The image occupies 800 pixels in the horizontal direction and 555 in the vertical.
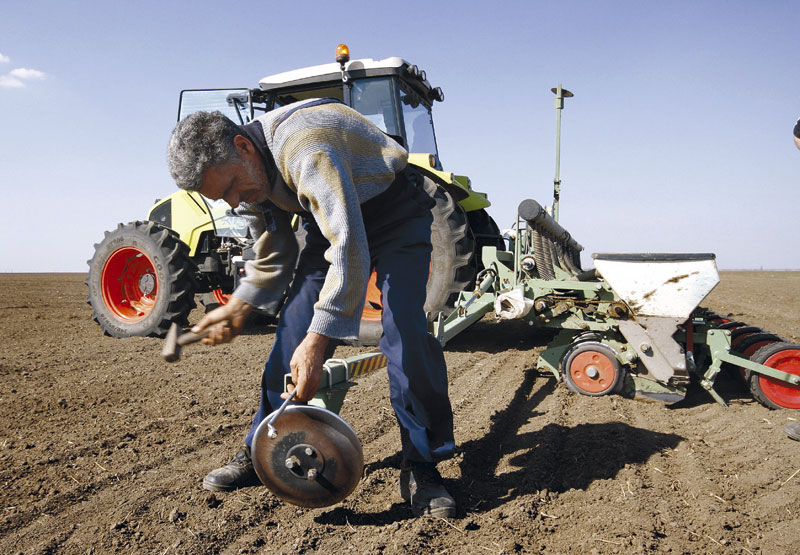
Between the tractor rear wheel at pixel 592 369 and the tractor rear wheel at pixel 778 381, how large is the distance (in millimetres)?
812

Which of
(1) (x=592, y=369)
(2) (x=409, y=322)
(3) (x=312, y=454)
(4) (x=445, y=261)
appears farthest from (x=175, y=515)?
(4) (x=445, y=261)

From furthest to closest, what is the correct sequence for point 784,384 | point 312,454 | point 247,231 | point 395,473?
point 247,231
point 784,384
point 395,473
point 312,454

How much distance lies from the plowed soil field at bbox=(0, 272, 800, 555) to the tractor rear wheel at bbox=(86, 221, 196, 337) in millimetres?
1278

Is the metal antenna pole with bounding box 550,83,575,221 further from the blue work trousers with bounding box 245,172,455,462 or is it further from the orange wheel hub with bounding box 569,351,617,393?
the blue work trousers with bounding box 245,172,455,462

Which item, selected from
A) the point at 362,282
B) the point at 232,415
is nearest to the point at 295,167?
the point at 362,282

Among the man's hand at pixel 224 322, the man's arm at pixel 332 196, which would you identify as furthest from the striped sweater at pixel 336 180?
the man's hand at pixel 224 322

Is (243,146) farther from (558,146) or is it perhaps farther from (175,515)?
(558,146)

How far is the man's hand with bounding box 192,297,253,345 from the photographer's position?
1.96 m

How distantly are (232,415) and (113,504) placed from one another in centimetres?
115

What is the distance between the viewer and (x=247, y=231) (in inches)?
231

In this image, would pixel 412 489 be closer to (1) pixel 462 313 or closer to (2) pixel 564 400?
(2) pixel 564 400

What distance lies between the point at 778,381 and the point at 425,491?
2625mm

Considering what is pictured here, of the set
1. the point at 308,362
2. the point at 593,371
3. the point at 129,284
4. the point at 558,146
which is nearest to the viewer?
the point at 308,362

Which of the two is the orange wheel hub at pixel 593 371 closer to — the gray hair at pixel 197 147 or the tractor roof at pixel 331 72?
the gray hair at pixel 197 147
